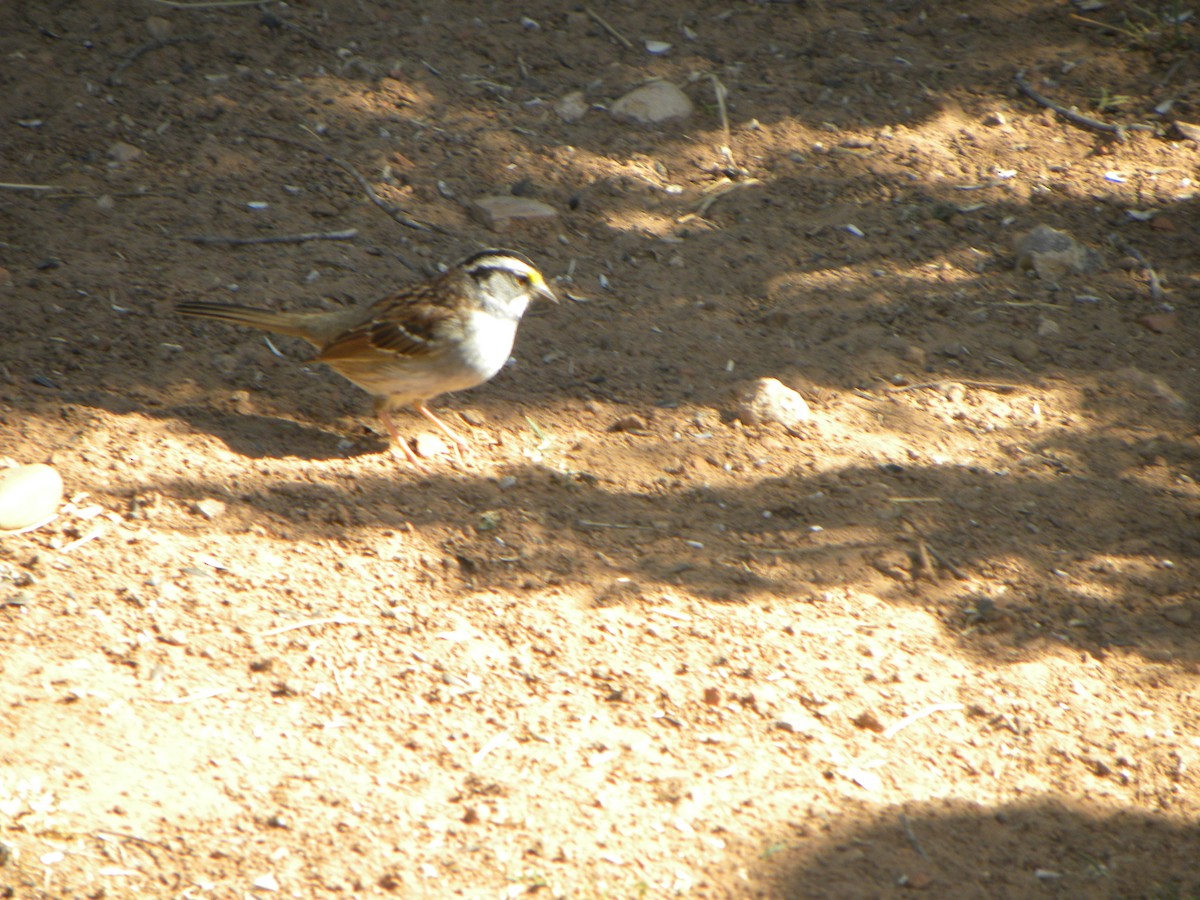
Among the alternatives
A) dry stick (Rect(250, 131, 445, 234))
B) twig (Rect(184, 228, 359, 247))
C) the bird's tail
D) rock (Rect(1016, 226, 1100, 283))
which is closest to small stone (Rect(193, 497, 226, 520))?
the bird's tail

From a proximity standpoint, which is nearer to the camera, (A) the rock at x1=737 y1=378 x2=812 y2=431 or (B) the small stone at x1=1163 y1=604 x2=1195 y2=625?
(B) the small stone at x1=1163 y1=604 x2=1195 y2=625

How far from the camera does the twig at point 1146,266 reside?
264 inches

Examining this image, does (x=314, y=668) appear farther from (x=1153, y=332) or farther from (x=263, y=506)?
(x=1153, y=332)

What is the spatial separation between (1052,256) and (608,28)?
11.0 feet

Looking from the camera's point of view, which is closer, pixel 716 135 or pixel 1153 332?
pixel 1153 332

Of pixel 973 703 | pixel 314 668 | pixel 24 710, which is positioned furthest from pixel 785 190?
pixel 24 710

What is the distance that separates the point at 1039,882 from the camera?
12.0ft

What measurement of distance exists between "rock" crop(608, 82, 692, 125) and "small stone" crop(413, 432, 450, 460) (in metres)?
3.07

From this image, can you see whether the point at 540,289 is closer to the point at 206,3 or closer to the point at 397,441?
the point at 397,441

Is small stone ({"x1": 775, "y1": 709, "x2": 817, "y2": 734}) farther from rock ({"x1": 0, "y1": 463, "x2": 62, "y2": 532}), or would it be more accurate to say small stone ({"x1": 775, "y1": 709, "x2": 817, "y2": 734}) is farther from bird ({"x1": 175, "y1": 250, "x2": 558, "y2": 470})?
rock ({"x1": 0, "y1": 463, "x2": 62, "y2": 532})

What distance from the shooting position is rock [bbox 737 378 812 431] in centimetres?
560

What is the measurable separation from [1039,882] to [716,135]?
202 inches

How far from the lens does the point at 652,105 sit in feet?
25.1

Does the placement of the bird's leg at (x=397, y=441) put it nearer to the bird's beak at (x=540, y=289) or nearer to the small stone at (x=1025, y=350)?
the bird's beak at (x=540, y=289)
